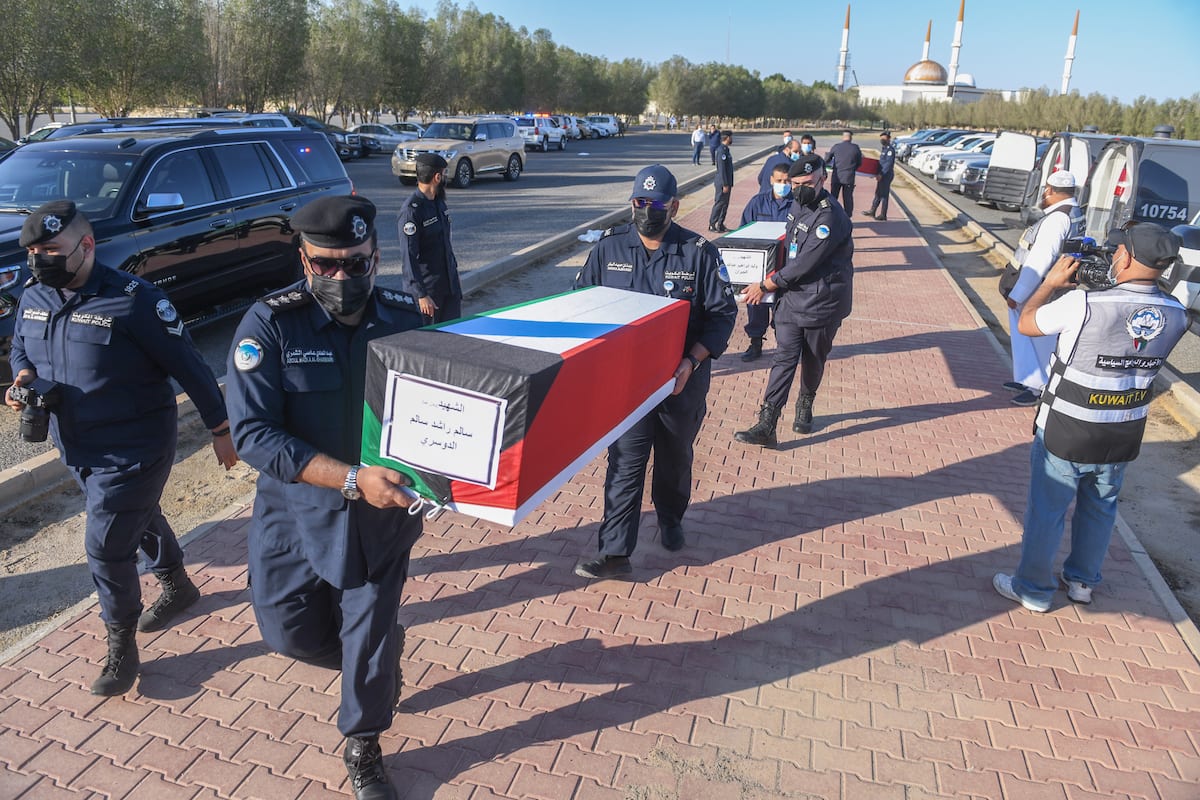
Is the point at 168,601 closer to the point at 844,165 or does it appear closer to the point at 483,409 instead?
the point at 483,409

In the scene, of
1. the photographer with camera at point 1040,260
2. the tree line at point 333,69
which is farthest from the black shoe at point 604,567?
the tree line at point 333,69

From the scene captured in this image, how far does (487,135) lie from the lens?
76.4ft

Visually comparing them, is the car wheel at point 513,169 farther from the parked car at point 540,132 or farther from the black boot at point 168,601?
the black boot at point 168,601

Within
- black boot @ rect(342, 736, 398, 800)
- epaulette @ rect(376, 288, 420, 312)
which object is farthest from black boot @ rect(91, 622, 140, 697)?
epaulette @ rect(376, 288, 420, 312)

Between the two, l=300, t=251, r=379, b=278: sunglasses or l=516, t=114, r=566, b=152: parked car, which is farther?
l=516, t=114, r=566, b=152: parked car

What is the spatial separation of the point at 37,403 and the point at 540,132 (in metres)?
38.9

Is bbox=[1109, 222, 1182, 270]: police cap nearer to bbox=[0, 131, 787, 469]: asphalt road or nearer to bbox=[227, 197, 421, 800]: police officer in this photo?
bbox=[227, 197, 421, 800]: police officer

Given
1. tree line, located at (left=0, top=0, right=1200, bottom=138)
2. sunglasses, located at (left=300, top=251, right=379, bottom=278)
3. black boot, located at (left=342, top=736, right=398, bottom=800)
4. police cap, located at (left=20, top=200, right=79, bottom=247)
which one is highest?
tree line, located at (left=0, top=0, right=1200, bottom=138)

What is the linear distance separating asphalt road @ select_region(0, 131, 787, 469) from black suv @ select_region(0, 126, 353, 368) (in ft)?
2.07

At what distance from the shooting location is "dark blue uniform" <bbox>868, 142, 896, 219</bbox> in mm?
16469

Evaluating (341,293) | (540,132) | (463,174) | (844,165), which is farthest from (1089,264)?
(540,132)

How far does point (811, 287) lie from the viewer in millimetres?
5762

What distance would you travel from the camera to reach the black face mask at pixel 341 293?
246cm

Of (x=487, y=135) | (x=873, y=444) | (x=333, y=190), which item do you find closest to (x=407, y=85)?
(x=487, y=135)
